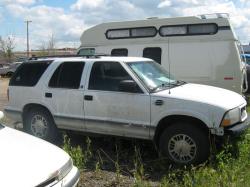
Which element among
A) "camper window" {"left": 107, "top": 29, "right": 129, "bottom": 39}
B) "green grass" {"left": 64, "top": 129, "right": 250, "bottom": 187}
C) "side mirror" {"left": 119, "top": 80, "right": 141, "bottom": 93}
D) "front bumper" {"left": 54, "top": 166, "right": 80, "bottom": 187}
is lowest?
"green grass" {"left": 64, "top": 129, "right": 250, "bottom": 187}

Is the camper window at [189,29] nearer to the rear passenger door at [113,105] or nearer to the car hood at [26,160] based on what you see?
the rear passenger door at [113,105]

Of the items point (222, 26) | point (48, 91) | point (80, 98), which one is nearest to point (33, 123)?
point (48, 91)

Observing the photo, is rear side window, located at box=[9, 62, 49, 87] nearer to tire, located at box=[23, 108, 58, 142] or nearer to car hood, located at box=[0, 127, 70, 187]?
tire, located at box=[23, 108, 58, 142]

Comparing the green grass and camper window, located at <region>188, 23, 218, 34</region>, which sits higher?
camper window, located at <region>188, 23, 218, 34</region>

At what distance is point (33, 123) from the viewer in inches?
323

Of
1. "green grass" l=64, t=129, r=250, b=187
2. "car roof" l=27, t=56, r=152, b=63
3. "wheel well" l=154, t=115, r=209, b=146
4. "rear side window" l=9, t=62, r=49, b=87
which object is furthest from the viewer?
"rear side window" l=9, t=62, r=49, b=87

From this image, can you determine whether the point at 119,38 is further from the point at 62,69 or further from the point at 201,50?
the point at 62,69

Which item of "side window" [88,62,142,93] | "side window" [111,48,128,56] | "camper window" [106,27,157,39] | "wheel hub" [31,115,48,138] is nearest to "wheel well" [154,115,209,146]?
"side window" [88,62,142,93]

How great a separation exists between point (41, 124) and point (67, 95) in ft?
2.85

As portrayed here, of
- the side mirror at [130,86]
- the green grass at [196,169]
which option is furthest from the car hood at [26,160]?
the side mirror at [130,86]

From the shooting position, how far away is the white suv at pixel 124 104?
6465 millimetres

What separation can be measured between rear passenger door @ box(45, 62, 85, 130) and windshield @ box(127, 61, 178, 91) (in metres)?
1.05

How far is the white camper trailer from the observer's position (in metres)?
10.9

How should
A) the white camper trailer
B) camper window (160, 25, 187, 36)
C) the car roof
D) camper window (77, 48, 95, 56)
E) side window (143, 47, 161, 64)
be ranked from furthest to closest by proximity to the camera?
camper window (77, 48, 95, 56), side window (143, 47, 161, 64), camper window (160, 25, 187, 36), the white camper trailer, the car roof
